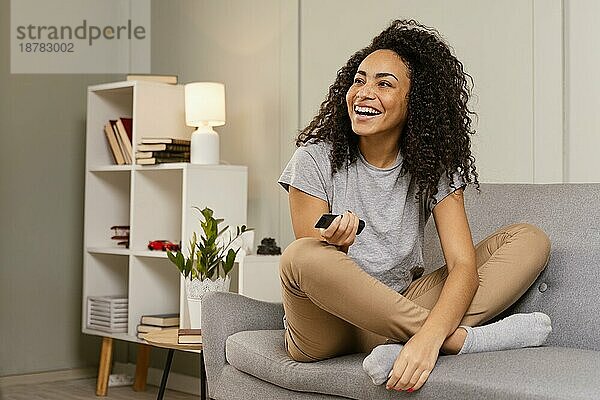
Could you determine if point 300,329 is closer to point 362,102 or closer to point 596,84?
point 362,102

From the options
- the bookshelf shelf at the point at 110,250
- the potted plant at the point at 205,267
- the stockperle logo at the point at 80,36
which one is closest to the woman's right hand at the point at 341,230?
the potted plant at the point at 205,267

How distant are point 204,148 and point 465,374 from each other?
208 centimetres

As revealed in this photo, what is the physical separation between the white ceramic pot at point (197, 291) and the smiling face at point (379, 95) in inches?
44.6

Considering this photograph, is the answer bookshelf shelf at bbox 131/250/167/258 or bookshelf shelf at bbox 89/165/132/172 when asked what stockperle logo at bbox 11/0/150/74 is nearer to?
bookshelf shelf at bbox 89/165/132/172

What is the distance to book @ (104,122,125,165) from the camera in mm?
4312

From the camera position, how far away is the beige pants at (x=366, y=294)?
2.17m

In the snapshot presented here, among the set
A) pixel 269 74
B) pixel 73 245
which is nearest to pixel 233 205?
pixel 269 74

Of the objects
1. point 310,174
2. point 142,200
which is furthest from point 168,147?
point 310,174

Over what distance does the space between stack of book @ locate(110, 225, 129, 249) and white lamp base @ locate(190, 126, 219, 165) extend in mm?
718

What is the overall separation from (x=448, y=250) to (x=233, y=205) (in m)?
1.67

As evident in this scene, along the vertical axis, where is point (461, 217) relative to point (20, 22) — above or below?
below

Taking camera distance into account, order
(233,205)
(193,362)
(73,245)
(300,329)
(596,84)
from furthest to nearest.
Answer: (73,245), (193,362), (233,205), (596,84), (300,329)

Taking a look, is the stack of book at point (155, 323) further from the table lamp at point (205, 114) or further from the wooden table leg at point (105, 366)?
the table lamp at point (205, 114)

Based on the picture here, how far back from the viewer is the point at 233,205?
3990 mm
